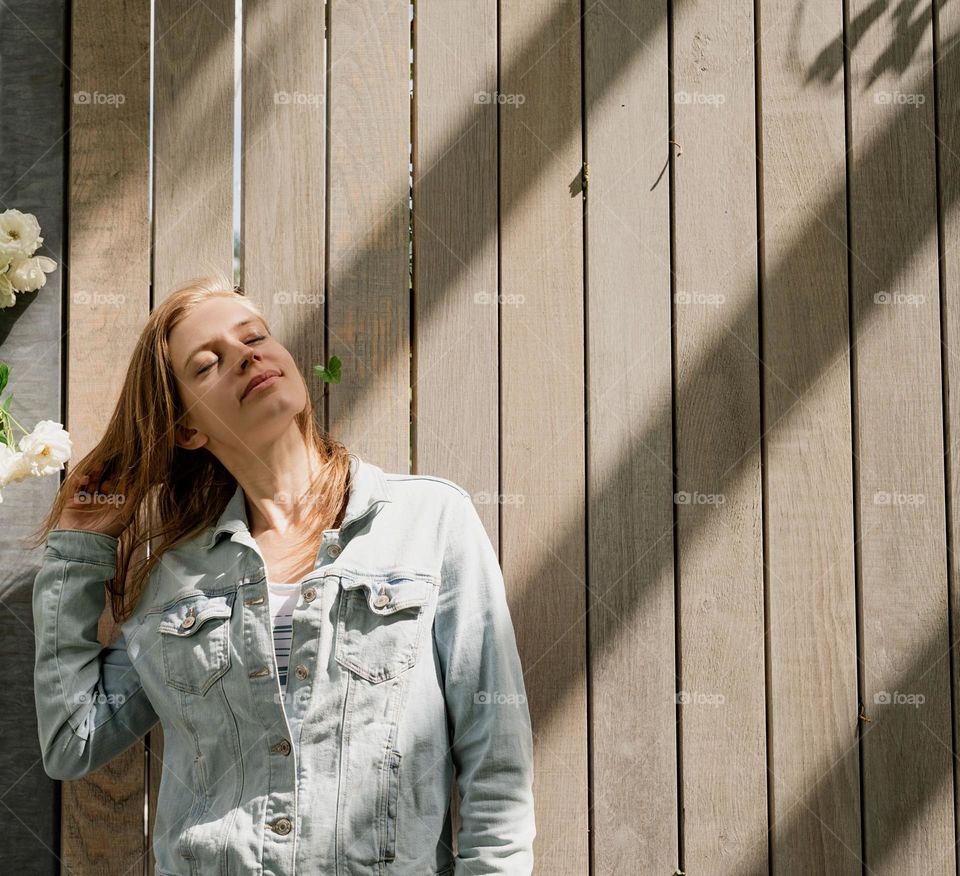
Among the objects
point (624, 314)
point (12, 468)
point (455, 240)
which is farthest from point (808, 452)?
point (12, 468)

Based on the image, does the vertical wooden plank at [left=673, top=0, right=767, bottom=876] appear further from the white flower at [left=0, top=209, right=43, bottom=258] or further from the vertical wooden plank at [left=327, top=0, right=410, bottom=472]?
the white flower at [left=0, top=209, right=43, bottom=258]

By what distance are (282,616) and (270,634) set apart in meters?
0.04

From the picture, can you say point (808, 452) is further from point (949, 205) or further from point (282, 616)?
point (282, 616)

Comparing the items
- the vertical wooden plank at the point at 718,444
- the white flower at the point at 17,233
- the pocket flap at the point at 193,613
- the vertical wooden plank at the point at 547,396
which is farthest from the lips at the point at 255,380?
the vertical wooden plank at the point at 718,444

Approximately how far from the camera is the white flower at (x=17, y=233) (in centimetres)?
171

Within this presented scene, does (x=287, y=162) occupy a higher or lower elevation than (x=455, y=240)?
higher

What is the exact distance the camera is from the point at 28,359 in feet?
5.86

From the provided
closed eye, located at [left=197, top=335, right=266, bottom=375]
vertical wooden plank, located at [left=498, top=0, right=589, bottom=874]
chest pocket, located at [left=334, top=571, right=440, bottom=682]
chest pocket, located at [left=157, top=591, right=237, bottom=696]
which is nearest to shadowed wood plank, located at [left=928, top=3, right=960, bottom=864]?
vertical wooden plank, located at [left=498, top=0, right=589, bottom=874]

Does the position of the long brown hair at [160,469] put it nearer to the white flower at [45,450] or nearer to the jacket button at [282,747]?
the white flower at [45,450]

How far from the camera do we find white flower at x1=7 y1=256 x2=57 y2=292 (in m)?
1.74

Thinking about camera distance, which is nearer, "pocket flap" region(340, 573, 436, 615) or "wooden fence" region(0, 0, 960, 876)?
"pocket flap" region(340, 573, 436, 615)

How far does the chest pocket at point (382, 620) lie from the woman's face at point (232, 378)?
0.31 metres

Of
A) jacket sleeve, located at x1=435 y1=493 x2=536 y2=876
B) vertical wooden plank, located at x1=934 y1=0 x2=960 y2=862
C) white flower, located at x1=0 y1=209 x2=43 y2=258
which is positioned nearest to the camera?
jacket sleeve, located at x1=435 y1=493 x2=536 y2=876

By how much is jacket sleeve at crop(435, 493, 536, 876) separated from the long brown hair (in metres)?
0.27
